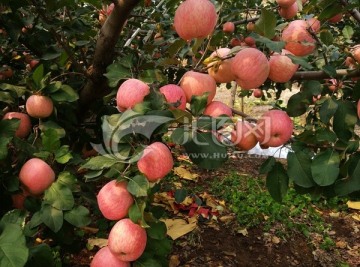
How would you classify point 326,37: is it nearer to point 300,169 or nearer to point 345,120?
point 345,120

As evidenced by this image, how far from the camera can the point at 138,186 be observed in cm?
77

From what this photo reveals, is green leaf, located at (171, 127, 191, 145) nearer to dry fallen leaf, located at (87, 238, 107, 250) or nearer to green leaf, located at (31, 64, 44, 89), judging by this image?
green leaf, located at (31, 64, 44, 89)

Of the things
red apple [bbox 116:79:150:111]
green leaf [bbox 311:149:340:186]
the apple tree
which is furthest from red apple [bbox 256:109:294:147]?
red apple [bbox 116:79:150:111]

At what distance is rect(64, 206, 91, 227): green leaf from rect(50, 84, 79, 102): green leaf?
0.35 metres

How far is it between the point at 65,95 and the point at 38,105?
89 mm

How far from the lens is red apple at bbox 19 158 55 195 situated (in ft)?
3.48

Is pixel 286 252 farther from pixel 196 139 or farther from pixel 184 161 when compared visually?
pixel 196 139

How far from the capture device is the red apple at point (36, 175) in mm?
1061

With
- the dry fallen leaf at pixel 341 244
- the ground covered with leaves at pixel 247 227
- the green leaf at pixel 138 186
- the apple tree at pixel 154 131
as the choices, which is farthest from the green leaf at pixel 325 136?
the dry fallen leaf at pixel 341 244

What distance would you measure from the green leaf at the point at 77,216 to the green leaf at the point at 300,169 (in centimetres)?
61

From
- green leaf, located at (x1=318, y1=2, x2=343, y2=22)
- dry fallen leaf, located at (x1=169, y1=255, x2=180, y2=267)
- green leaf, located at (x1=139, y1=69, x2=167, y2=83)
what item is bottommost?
dry fallen leaf, located at (x1=169, y1=255, x2=180, y2=267)

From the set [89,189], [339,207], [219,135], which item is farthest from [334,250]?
[219,135]

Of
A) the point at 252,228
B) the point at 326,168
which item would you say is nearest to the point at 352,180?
the point at 326,168

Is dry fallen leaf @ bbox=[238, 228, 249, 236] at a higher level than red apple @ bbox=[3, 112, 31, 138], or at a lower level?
lower
